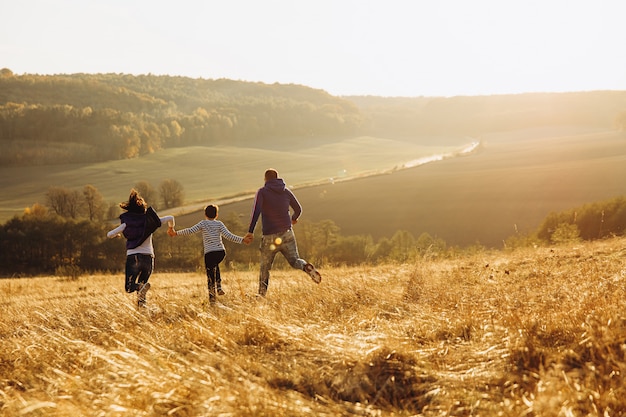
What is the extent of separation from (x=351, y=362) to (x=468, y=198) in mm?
85556

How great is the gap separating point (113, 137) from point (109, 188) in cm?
4596

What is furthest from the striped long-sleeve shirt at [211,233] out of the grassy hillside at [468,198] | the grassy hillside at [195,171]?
the grassy hillside at [195,171]

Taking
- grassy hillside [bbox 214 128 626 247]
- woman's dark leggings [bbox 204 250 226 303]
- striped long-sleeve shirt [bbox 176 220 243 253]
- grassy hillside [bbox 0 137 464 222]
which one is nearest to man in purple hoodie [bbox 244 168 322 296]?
striped long-sleeve shirt [bbox 176 220 243 253]

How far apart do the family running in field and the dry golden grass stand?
2.95 m

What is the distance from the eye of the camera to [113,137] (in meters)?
159

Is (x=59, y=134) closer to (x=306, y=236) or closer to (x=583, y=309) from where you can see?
(x=306, y=236)

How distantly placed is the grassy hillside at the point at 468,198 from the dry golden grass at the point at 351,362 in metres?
56.7

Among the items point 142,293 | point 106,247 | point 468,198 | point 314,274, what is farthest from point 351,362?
point 468,198

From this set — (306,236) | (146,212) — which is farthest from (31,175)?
(146,212)

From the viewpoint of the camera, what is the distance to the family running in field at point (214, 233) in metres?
9.39

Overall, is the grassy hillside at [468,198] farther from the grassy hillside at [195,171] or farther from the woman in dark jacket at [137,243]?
the woman in dark jacket at [137,243]

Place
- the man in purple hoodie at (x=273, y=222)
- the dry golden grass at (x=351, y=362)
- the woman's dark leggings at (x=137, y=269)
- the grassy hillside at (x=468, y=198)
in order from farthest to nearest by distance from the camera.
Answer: the grassy hillside at (x=468, y=198) < the man in purple hoodie at (x=273, y=222) < the woman's dark leggings at (x=137, y=269) < the dry golden grass at (x=351, y=362)

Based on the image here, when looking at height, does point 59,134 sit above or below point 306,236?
above

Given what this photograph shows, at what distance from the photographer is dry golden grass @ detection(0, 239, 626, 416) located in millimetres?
3426
